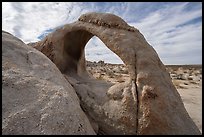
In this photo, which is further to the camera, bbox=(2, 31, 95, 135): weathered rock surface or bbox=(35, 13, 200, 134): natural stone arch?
bbox=(35, 13, 200, 134): natural stone arch

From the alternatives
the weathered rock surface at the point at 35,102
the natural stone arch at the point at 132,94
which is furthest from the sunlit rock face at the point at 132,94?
the weathered rock surface at the point at 35,102

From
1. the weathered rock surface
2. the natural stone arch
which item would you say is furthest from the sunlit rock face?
the weathered rock surface

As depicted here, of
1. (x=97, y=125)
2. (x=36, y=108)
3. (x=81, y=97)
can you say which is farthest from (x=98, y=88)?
(x=36, y=108)

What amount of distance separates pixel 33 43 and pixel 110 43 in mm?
1894

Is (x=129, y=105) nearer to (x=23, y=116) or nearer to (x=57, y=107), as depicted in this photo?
(x=57, y=107)

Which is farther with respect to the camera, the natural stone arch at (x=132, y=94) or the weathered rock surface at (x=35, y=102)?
the natural stone arch at (x=132, y=94)

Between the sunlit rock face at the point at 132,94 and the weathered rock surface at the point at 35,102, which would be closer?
the weathered rock surface at the point at 35,102

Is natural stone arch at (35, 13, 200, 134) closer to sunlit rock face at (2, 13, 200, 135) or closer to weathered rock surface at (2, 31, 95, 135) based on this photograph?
sunlit rock face at (2, 13, 200, 135)

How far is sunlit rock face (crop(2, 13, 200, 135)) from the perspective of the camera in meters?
2.99

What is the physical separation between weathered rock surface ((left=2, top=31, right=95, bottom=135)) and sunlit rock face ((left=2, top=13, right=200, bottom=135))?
1.96 feet

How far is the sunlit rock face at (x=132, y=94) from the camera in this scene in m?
2.99

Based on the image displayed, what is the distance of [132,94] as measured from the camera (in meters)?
3.19

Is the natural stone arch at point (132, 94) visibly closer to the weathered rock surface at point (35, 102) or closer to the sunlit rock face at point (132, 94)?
the sunlit rock face at point (132, 94)

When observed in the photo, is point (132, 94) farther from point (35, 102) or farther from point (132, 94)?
point (35, 102)
